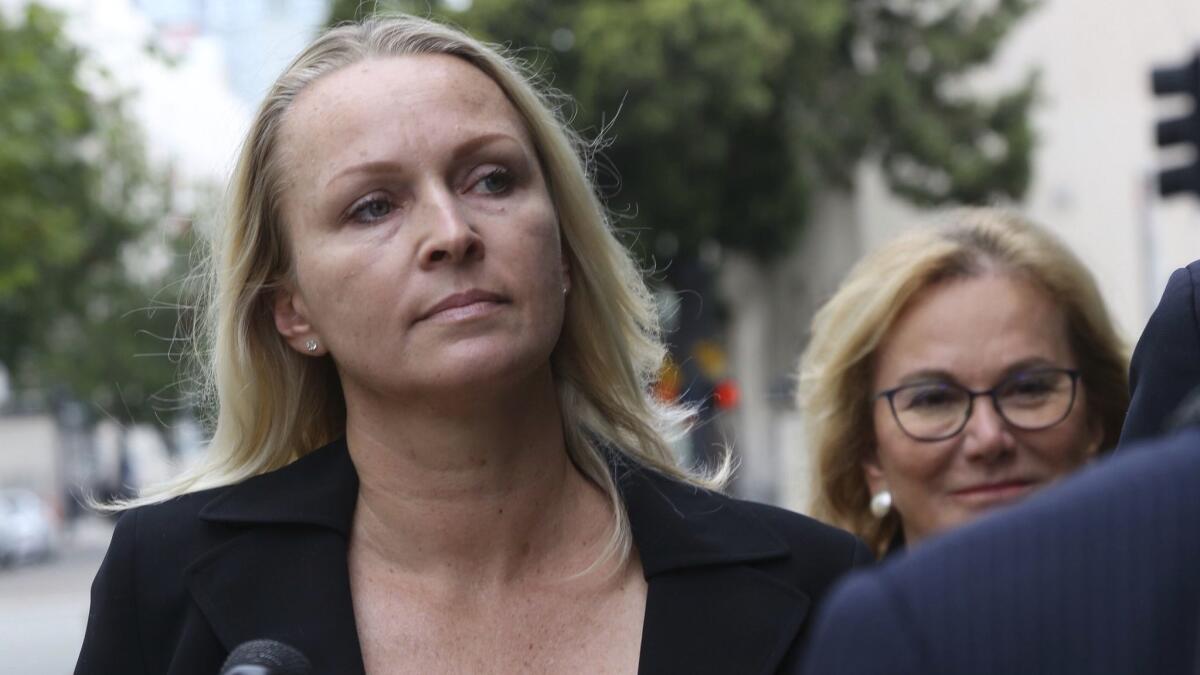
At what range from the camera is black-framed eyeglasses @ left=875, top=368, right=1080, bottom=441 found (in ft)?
12.4

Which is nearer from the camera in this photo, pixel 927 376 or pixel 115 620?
pixel 115 620

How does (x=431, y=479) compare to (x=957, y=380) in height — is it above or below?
above

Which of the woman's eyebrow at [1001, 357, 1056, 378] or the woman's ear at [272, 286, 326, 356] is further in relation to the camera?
the woman's eyebrow at [1001, 357, 1056, 378]

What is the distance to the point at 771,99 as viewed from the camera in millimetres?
25688

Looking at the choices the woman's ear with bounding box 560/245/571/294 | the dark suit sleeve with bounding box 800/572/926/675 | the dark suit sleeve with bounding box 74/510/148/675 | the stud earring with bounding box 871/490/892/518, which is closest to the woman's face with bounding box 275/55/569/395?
the woman's ear with bounding box 560/245/571/294

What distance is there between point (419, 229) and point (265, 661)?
0.88 meters

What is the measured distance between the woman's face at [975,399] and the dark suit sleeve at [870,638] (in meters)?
A: 2.58

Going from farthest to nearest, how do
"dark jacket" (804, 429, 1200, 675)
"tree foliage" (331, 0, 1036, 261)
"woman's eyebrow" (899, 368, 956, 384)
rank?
"tree foliage" (331, 0, 1036, 261), "woman's eyebrow" (899, 368, 956, 384), "dark jacket" (804, 429, 1200, 675)

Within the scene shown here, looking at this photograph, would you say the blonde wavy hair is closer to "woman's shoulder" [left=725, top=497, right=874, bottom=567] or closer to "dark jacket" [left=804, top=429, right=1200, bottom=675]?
"woman's shoulder" [left=725, top=497, right=874, bottom=567]

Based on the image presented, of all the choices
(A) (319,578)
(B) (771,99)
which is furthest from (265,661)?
(B) (771,99)

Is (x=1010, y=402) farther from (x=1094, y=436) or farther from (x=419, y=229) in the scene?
(x=419, y=229)

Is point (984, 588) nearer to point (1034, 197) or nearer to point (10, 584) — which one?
point (1034, 197)

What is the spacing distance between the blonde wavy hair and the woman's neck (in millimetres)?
153

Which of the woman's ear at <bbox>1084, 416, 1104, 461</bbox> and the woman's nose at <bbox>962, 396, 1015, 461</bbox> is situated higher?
the woman's nose at <bbox>962, 396, 1015, 461</bbox>
